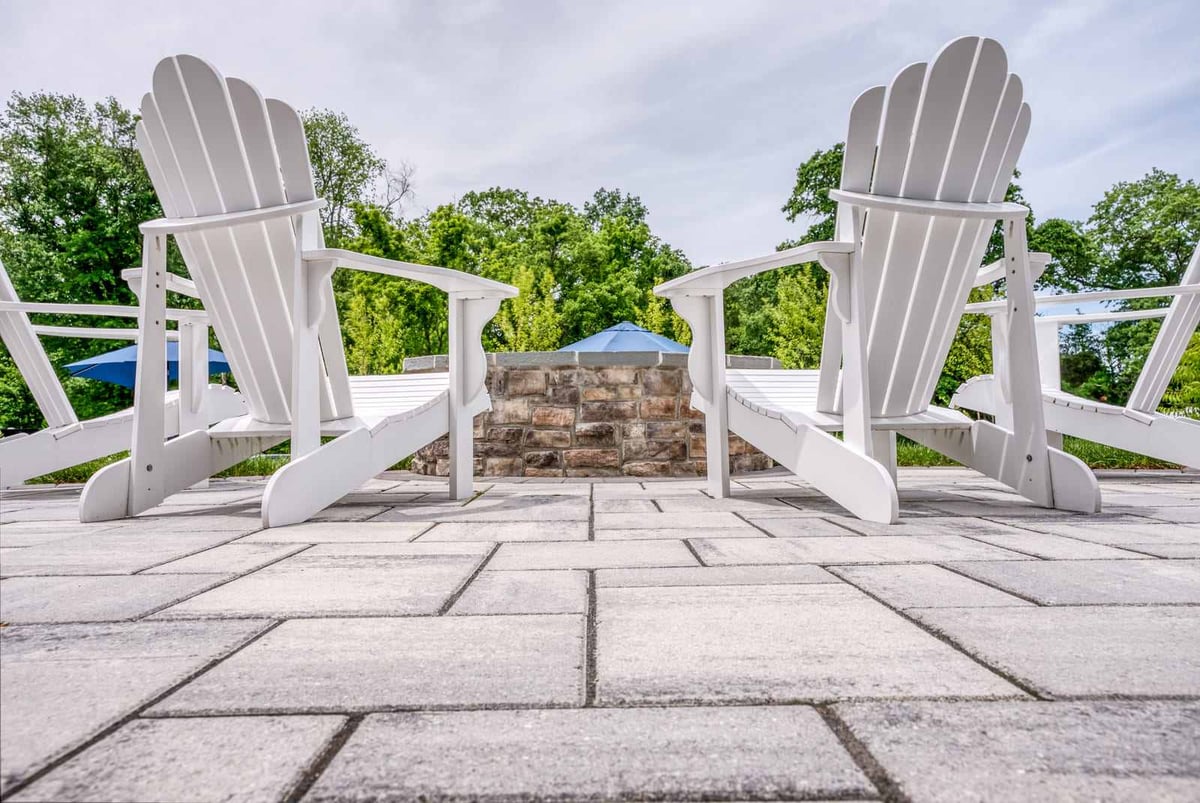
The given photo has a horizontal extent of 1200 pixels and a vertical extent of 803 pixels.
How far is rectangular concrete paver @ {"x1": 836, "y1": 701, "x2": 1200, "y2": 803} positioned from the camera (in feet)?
2.17

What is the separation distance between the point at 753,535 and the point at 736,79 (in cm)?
631

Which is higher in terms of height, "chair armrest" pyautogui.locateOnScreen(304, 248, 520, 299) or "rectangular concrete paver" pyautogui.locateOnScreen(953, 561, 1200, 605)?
"chair armrest" pyautogui.locateOnScreen(304, 248, 520, 299)

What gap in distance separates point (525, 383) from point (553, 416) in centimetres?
37

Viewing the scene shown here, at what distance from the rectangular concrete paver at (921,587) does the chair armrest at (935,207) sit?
1510 millimetres

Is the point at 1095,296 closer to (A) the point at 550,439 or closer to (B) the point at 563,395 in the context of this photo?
(B) the point at 563,395

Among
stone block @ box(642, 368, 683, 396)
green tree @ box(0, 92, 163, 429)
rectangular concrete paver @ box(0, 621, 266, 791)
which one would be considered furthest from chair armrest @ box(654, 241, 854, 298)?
green tree @ box(0, 92, 163, 429)

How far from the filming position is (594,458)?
18.0 feet

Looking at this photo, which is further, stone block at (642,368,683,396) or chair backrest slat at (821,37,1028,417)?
stone block at (642,368,683,396)

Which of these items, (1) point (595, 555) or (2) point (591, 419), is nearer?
(1) point (595, 555)

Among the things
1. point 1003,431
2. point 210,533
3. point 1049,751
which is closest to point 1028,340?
point 1003,431

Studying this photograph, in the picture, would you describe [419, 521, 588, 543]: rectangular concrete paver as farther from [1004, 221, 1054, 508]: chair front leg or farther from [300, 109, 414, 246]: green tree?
[300, 109, 414, 246]: green tree

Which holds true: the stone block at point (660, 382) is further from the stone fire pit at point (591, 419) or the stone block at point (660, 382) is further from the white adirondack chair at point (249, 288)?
the white adirondack chair at point (249, 288)

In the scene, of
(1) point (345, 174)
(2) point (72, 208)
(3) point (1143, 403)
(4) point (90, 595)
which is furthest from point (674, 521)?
(1) point (345, 174)

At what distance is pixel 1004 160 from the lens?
281 centimetres
